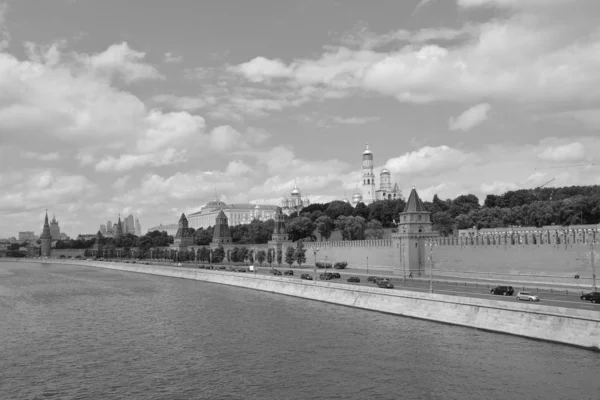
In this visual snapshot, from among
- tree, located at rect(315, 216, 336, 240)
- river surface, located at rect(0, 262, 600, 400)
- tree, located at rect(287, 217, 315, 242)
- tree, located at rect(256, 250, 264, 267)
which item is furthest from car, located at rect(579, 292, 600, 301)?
tree, located at rect(287, 217, 315, 242)

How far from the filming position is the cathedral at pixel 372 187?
166 metres

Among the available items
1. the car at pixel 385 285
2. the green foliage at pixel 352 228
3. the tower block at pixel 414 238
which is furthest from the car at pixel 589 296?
the green foliage at pixel 352 228

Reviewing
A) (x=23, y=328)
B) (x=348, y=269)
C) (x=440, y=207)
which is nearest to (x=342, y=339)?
(x=23, y=328)

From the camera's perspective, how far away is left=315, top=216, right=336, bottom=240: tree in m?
125

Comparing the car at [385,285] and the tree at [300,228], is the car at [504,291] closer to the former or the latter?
the car at [385,285]

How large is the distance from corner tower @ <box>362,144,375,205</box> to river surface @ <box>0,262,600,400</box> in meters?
121

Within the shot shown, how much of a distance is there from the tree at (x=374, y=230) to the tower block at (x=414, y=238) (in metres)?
40.6

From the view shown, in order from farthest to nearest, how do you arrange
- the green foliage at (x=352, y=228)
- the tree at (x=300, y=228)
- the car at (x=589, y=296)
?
1. the tree at (x=300, y=228)
2. the green foliage at (x=352, y=228)
3. the car at (x=589, y=296)

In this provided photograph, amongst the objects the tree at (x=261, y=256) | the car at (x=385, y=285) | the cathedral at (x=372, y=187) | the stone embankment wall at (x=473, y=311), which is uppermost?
the cathedral at (x=372, y=187)

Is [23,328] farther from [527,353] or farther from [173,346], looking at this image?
[527,353]

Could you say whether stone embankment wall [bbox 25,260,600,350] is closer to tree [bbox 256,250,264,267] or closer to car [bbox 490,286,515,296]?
car [bbox 490,286,515,296]

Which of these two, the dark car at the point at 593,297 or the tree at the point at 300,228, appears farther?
the tree at the point at 300,228

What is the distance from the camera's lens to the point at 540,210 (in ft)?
307

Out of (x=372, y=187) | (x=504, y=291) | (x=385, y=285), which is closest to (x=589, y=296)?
(x=504, y=291)
